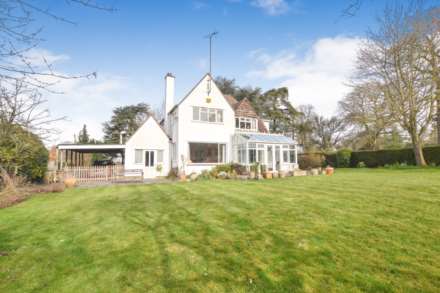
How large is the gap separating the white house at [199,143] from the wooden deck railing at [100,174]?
124 centimetres

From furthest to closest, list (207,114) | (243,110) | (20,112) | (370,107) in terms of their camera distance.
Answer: (370,107)
(243,110)
(207,114)
(20,112)

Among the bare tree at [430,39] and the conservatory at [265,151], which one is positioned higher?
the bare tree at [430,39]

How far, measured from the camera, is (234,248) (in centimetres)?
436

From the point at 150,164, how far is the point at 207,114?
7.50m

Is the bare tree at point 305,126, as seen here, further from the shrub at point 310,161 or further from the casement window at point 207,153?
the casement window at point 207,153

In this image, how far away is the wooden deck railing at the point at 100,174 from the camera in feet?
56.4

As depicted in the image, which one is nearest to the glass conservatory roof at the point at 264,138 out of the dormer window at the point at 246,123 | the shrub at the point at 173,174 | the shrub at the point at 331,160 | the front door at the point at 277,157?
→ the front door at the point at 277,157

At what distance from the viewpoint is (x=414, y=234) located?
4.43 meters

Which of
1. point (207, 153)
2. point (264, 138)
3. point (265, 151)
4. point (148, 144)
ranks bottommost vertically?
point (207, 153)

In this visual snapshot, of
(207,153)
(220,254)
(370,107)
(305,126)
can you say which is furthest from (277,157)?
(305,126)

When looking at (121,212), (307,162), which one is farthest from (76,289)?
(307,162)

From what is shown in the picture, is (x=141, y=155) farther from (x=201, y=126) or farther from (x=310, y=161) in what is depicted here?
(x=310, y=161)

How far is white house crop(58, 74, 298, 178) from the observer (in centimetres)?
Result: 2053

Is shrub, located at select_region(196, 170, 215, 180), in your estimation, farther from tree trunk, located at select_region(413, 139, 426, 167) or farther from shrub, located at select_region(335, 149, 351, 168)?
tree trunk, located at select_region(413, 139, 426, 167)
